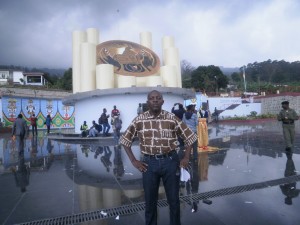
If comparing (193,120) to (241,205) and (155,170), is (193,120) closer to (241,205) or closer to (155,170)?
(241,205)

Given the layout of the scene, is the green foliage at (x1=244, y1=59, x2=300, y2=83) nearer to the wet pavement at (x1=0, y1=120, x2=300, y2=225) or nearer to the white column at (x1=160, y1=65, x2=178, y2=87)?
the white column at (x1=160, y1=65, x2=178, y2=87)

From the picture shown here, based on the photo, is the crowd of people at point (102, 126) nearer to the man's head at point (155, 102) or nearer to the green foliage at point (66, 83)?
the man's head at point (155, 102)

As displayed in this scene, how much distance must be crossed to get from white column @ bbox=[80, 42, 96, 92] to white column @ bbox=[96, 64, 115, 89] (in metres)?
0.86

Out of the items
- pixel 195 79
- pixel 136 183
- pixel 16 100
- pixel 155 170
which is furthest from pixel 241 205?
pixel 195 79

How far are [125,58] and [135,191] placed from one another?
606 inches

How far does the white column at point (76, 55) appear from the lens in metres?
20.4

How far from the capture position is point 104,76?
18.1 meters

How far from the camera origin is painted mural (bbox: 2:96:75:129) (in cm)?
2604

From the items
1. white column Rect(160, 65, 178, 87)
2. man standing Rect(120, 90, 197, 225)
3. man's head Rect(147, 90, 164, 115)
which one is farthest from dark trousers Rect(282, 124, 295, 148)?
white column Rect(160, 65, 178, 87)

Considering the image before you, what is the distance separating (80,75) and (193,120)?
12.9m

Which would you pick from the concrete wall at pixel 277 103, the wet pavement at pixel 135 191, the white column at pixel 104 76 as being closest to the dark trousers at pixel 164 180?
the wet pavement at pixel 135 191

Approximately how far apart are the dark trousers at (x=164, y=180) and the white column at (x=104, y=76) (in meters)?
15.3

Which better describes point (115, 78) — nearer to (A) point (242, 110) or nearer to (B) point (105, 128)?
(B) point (105, 128)

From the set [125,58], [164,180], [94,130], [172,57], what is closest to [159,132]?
[164,180]
